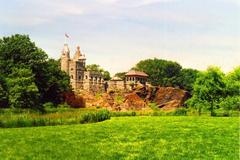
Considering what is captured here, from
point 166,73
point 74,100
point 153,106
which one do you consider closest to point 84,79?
point 74,100

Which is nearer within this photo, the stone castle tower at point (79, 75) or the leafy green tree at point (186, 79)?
the stone castle tower at point (79, 75)

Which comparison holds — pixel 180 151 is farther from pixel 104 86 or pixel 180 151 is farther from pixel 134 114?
pixel 104 86

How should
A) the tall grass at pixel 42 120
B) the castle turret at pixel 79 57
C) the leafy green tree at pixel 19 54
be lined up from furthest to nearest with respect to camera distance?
1. the castle turret at pixel 79 57
2. the leafy green tree at pixel 19 54
3. the tall grass at pixel 42 120

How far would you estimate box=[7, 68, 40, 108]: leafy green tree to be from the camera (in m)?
68.9

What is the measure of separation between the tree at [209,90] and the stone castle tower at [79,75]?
4110cm

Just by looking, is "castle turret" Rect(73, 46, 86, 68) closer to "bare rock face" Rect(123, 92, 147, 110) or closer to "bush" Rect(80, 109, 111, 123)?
"bare rock face" Rect(123, 92, 147, 110)

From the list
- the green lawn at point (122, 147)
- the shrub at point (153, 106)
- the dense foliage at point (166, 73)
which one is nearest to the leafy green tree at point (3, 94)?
Answer: the shrub at point (153, 106)

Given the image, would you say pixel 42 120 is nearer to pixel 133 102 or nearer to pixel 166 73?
pixel 133 102

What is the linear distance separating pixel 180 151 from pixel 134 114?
44974 millimetres

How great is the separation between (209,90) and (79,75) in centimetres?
4614

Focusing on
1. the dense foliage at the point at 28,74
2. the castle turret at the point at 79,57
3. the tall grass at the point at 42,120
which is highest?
the castle turret at the point at 79,57

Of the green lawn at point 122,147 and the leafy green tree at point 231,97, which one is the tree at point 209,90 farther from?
the green lawn at point 122,147

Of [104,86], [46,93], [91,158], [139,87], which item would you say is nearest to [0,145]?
[91,158]

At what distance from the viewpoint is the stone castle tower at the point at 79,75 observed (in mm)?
104812
